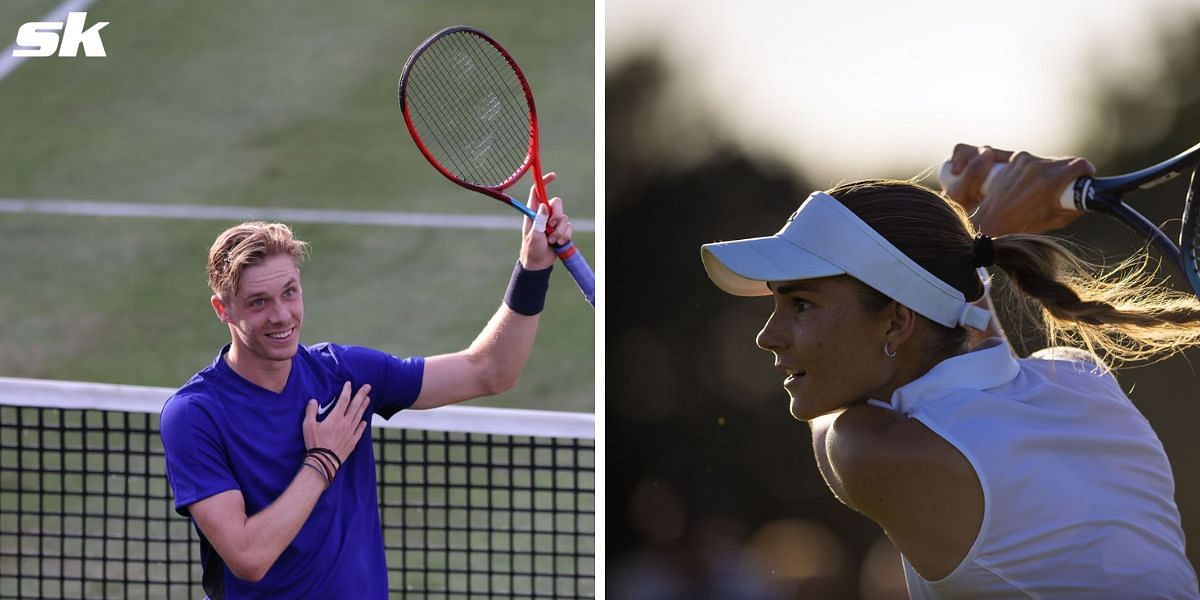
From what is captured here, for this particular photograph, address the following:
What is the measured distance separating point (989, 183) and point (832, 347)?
2.34 ft

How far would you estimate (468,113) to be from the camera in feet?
15.7

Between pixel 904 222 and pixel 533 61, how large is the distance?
6.62 metres

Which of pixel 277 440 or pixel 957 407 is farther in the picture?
pixel 277 440

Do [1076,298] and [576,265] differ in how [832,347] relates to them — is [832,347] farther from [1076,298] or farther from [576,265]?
[576,265]

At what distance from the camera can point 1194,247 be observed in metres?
2.51

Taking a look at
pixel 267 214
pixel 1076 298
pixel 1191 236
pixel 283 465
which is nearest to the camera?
pixel 1076 298

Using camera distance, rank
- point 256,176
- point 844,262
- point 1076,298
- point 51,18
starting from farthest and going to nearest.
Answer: point 51,18, point 256,176, point 1076,298, point 844,262

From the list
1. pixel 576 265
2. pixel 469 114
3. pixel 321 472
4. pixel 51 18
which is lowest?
pixel 321 472

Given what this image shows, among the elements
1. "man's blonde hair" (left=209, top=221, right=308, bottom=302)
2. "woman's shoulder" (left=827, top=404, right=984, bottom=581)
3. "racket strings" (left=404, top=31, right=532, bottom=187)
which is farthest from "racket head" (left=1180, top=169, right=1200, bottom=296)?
"racket strings" (left=404, top=31, right=532, bottom=187)

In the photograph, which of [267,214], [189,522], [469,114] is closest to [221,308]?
[189,522]

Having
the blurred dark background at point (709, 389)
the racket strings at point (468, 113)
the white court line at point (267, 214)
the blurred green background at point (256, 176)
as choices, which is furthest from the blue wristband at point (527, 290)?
the white court line at point (267, 214)

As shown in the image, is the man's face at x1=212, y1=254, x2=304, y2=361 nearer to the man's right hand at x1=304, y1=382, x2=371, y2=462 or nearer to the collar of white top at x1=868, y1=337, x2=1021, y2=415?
the man's right hand at x1=304, y1=382, x2=371, y2=462

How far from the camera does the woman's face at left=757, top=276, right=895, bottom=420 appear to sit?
81.1 inches

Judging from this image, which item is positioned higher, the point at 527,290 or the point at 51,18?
the point at 51,18
